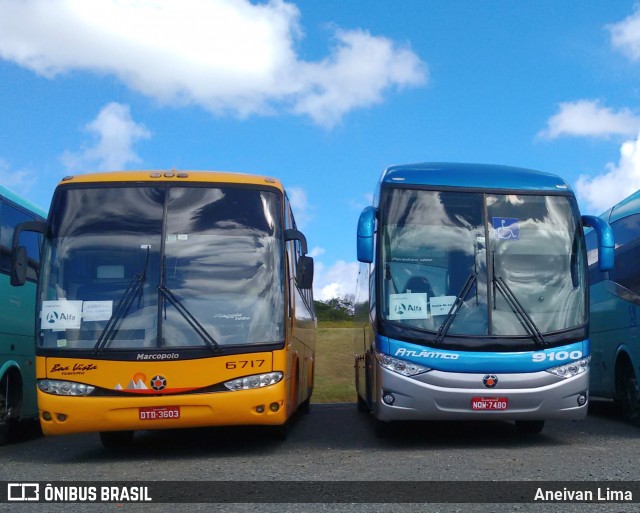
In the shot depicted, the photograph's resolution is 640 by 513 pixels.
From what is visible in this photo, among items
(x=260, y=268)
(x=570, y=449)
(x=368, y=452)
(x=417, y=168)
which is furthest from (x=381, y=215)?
(x=570, y=449)

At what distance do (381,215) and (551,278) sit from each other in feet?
7.13

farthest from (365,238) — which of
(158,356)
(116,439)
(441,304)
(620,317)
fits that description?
(620,317)

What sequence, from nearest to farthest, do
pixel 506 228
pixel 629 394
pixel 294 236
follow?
1. pixel 294 236
2. pixel 506 228
3. pixel 629 394

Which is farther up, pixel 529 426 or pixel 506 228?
pixel 506 228

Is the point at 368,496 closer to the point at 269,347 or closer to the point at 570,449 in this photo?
the point at 269,347

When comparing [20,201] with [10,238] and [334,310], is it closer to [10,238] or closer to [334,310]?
[10,238]

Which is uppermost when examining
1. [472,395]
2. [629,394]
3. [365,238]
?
[365,238]

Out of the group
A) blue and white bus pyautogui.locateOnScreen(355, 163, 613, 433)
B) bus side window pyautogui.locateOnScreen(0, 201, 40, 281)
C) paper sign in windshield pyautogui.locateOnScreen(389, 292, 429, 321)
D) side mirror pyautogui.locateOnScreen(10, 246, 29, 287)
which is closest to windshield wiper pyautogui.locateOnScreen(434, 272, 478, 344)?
blue and white bus pyautogui.locateOnScreen(355, 163, 613, 433)

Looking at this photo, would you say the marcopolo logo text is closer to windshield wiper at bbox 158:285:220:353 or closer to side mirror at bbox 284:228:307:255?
windshield wiper at bbox 158:285:220:353

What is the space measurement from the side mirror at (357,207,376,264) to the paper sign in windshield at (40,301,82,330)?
327 centimetres

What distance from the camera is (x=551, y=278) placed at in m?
10.8

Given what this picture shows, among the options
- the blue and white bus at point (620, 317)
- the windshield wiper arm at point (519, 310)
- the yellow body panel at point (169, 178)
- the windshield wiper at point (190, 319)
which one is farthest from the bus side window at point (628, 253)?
the windshield wiper at point (190, 319)

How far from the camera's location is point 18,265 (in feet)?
33.8

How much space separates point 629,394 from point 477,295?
14.5 ft
